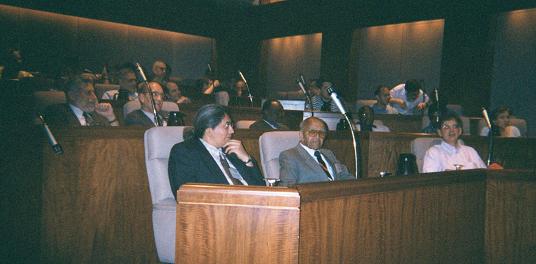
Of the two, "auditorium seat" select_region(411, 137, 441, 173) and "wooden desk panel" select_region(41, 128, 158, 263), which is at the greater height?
"auditorium seat" select_region(411, 137, 441, 173)

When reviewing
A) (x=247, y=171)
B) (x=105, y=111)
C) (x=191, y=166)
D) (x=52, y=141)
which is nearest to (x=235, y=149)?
(x=247, y=171)

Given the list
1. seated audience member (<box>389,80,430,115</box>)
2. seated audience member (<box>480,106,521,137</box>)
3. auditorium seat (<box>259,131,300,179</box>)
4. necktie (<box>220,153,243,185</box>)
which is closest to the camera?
necktie (<box>220,153,243,185</box>)

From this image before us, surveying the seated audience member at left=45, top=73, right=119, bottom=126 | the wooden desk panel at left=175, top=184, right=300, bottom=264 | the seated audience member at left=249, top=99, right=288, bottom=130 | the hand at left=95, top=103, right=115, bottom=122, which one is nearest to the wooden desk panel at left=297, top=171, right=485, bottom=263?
the wooden desk panel at left=175, top=184, right=300, bottom=264

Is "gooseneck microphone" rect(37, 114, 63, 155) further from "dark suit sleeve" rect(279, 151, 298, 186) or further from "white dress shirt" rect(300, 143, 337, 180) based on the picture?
"white dress shirt" rect(300, 143, 337, 180)

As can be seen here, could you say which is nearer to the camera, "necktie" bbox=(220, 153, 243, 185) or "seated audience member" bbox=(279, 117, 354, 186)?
"necktie" bbox=(220, 153, 243, 185)

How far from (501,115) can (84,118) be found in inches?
165

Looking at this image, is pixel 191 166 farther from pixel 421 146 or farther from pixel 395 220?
pixel 421 146

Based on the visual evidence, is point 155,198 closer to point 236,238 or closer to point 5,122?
point 5,122

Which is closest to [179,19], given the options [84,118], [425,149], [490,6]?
[490,6]

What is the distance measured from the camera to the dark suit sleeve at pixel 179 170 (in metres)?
2.39

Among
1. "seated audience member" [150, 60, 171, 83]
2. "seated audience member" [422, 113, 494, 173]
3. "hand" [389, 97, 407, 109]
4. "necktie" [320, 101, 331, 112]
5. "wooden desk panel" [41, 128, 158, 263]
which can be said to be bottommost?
"wooden desk panel" [41, 128, 158, 263]

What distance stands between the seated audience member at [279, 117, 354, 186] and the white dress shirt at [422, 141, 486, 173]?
666 mm

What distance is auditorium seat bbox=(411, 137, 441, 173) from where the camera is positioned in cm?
361

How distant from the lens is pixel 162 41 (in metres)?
11.6
